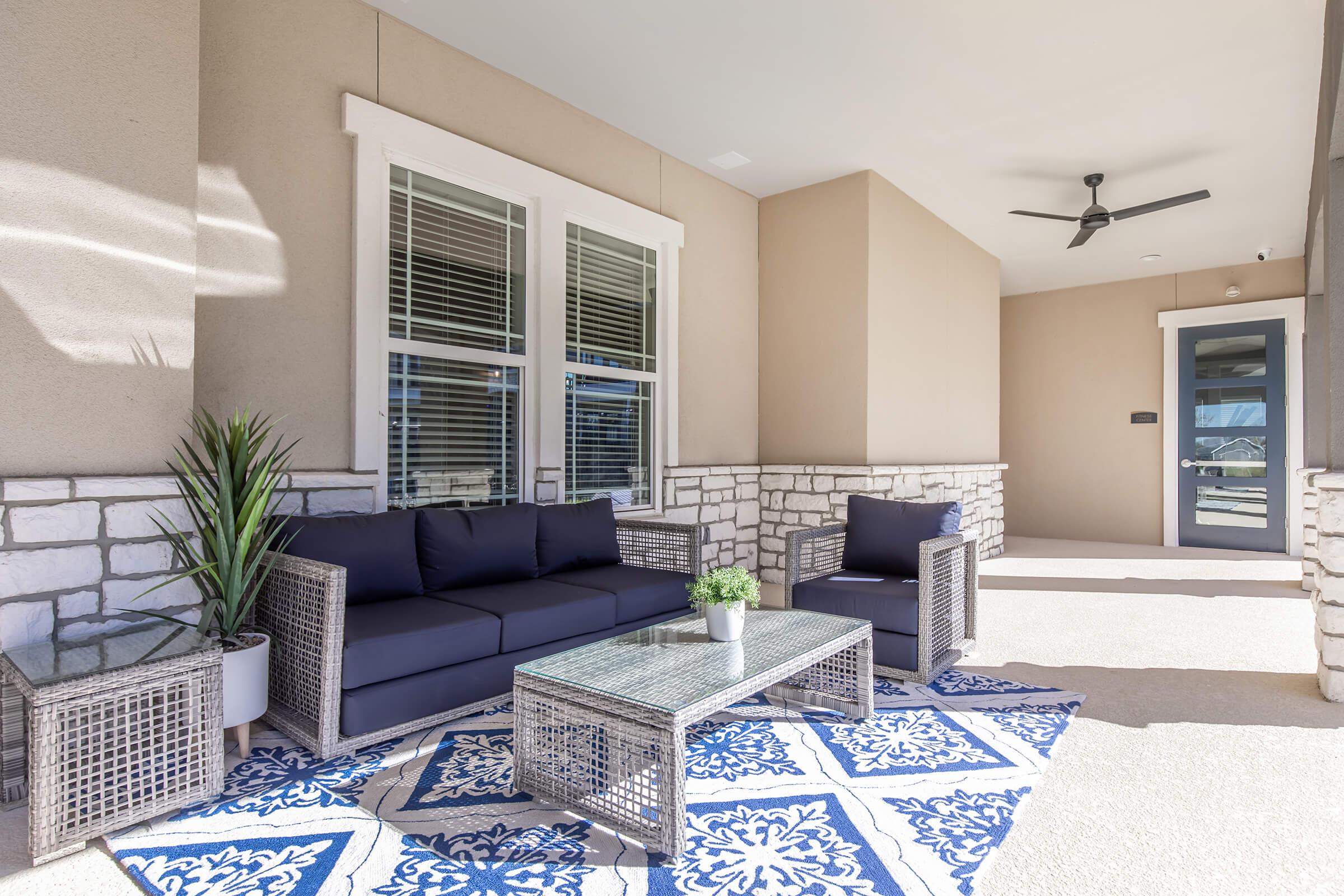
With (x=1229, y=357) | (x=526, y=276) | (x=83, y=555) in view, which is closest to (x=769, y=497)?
(x=526, y=276)

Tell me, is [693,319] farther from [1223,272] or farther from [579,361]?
[1223,272]

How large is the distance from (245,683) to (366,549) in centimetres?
68

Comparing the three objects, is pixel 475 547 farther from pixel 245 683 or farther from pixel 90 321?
pixel 90 321

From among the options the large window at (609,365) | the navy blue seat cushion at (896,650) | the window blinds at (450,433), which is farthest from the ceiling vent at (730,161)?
the navy blue seat cushion at (896,650)

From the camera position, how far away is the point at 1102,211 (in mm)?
5531

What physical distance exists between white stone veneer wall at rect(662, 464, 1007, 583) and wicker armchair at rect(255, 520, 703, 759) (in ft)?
8.83

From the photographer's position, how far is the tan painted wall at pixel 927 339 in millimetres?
5656

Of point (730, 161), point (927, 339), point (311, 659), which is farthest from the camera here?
point (927, 339)

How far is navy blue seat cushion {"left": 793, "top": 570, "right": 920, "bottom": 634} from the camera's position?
3381mm

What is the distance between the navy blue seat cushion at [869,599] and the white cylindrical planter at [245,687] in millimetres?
2320

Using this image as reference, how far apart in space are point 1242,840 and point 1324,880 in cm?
19

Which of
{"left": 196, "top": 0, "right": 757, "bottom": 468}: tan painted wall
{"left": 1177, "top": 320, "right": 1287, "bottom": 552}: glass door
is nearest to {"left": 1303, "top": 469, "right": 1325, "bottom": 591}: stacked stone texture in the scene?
{"left": 1177, "top": 320, "right": 1287, "bottom": 552}: glass door

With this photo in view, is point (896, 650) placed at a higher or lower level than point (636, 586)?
lower

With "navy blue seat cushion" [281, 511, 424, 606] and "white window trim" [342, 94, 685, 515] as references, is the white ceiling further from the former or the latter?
"navy blue seat cushion" [281, 511, 424, 606]
